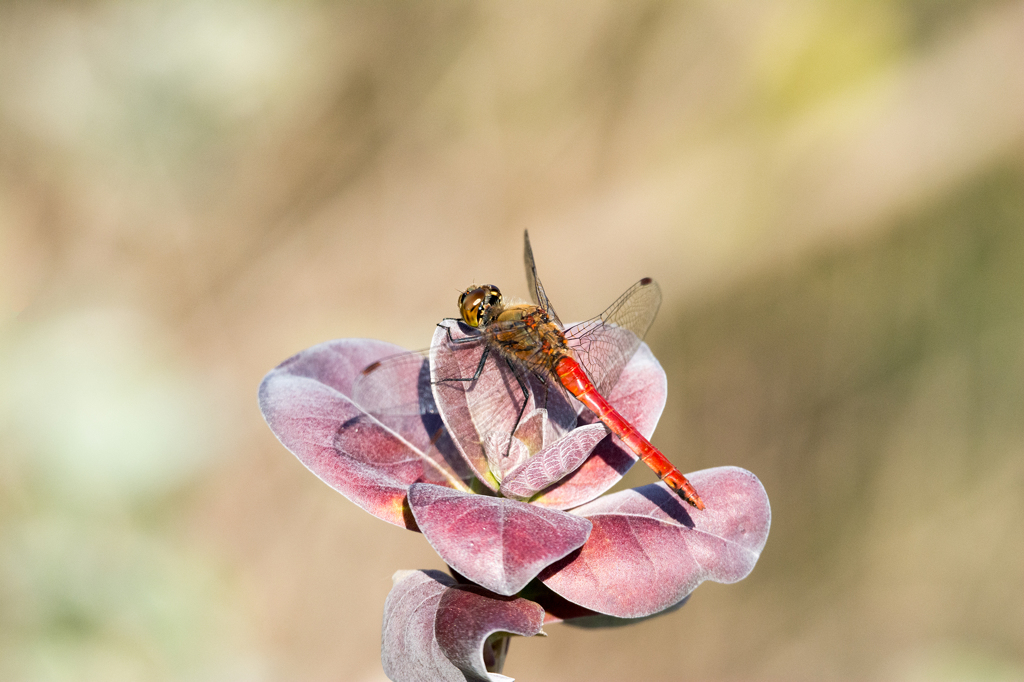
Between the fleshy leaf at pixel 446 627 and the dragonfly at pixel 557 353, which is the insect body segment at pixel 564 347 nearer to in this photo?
the dragonfly at pixel 557 353

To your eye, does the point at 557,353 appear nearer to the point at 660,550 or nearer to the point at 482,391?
the point at 482,391

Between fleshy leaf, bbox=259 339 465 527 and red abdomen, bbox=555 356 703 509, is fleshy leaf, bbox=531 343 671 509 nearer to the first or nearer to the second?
A: red abdomen, bbox=555 356 703 509

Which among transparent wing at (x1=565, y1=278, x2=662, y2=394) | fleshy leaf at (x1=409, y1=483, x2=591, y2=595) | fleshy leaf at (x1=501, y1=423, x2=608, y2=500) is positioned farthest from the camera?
transparent wing at (x1=565, y1=278, x2=662, y2=394)

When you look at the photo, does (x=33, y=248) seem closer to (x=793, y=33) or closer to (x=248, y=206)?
(x=248, y=206)

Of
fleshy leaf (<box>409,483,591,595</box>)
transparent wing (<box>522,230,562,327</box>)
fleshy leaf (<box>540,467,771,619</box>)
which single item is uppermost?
transparent wing (<box>522,230,562,327</box>)

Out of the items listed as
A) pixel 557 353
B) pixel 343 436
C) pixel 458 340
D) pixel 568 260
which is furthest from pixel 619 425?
pixel 568 260

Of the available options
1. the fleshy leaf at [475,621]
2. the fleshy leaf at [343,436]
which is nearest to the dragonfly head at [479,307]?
the fleshy leaf at [343,436]

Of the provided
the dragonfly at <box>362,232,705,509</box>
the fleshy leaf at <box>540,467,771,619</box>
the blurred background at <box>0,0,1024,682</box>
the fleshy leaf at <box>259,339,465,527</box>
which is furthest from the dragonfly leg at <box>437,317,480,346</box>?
the blurred background at <box>0,0,1024,682</box>
